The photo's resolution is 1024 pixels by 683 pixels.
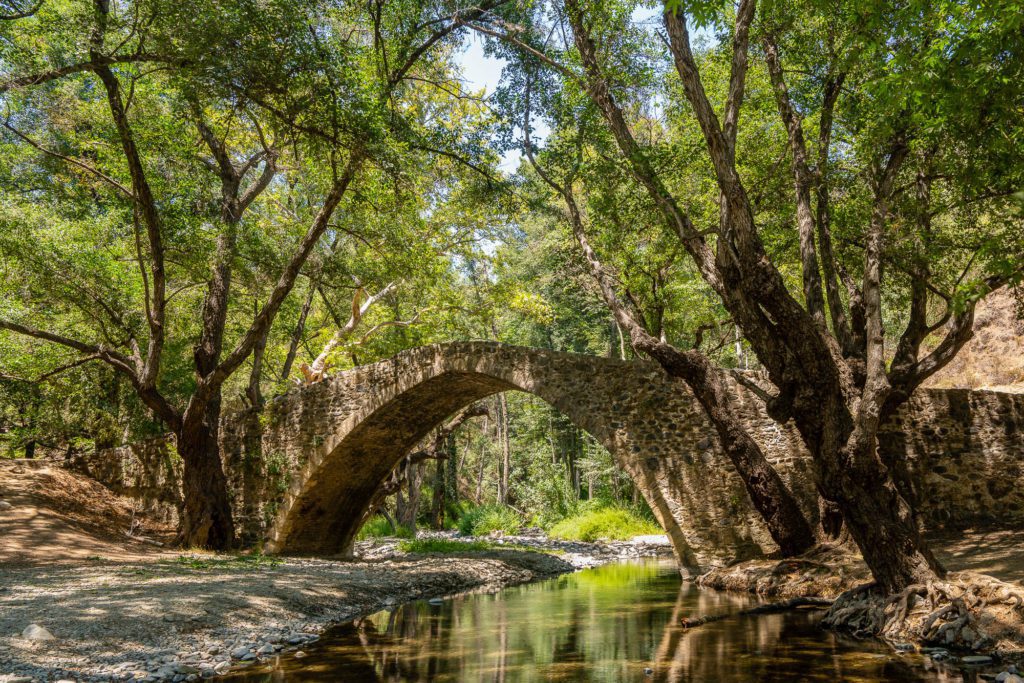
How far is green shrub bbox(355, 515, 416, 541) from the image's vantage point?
1784 centimetres

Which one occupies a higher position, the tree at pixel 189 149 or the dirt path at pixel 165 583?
the tree at pixel 189 149

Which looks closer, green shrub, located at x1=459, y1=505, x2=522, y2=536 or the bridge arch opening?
the bridge arch opening

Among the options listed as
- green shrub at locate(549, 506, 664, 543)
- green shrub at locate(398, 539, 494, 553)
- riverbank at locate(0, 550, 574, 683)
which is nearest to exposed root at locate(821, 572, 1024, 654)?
riverbank at locate(0, 550, 574, 683)

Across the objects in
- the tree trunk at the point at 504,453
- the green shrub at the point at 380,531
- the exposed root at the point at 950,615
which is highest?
the tree trunk at the point at 504,453

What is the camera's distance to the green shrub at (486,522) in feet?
66.5

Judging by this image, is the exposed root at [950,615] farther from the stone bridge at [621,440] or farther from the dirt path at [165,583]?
the stone bridge at [621,440]

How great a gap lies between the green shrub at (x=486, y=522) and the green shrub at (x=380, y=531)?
2.25 m

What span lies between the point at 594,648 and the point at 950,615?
2.86 meters

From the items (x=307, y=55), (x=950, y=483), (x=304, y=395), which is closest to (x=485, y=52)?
(x=307, y=55)

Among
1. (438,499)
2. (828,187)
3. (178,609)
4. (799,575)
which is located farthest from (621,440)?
(438,499)

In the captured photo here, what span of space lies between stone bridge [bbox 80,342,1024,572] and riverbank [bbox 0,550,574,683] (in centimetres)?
202

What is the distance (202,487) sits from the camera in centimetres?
1161

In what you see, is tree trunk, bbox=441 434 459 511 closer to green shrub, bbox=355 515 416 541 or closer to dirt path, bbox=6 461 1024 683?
green shrub, bbox=355 515 416 541

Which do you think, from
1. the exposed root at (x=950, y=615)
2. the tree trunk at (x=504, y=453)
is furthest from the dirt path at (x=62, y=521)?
the tree trunk at (x=504, y=453)
